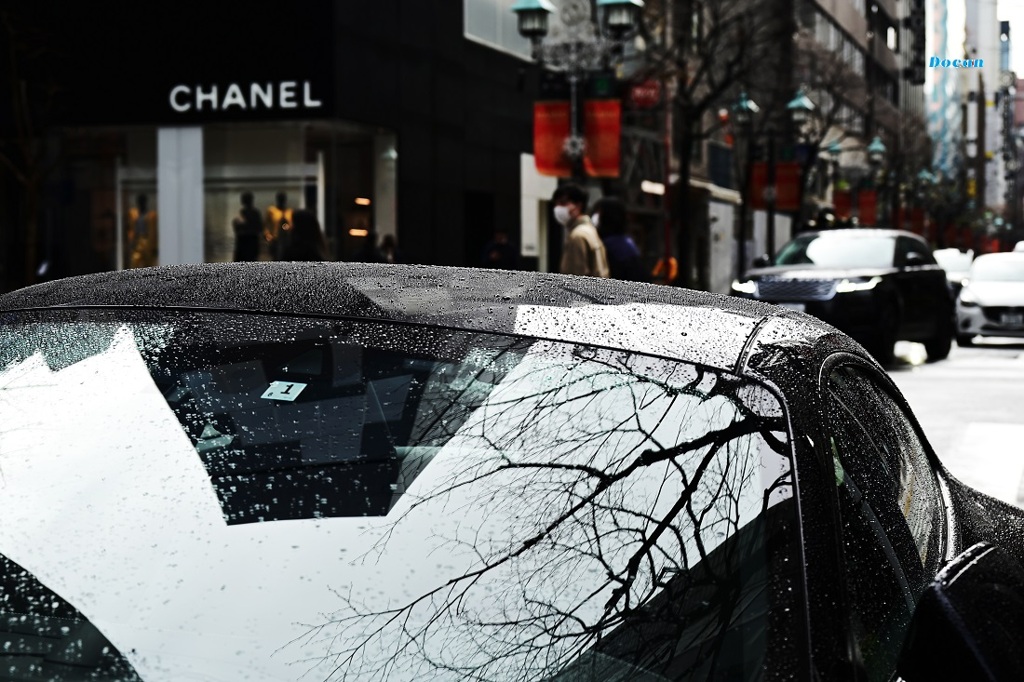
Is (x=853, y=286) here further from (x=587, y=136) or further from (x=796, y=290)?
(x=587, y=136)

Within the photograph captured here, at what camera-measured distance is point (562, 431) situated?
80.9 inches

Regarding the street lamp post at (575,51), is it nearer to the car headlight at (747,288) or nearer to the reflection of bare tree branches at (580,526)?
the car headlight at (747,288)

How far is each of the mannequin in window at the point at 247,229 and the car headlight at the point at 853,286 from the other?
31.1 feet

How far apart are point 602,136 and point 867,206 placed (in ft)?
140

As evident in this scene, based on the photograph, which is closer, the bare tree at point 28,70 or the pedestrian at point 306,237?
the pedestrian at point 306,237

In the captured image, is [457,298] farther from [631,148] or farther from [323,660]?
[631,148]

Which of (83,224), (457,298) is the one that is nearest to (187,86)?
(83,224)

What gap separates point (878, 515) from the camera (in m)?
2.26

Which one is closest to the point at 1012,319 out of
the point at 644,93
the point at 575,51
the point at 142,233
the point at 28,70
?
the point at 575,51

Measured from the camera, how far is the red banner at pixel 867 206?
6312 cm

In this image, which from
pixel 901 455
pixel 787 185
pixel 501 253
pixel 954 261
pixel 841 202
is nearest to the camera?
pixel 901 455

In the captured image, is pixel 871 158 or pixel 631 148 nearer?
pixel 631 148

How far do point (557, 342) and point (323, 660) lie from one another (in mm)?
577

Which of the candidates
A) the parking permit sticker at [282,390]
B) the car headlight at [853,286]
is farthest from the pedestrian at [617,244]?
the parking permit sticker at [282,390]
